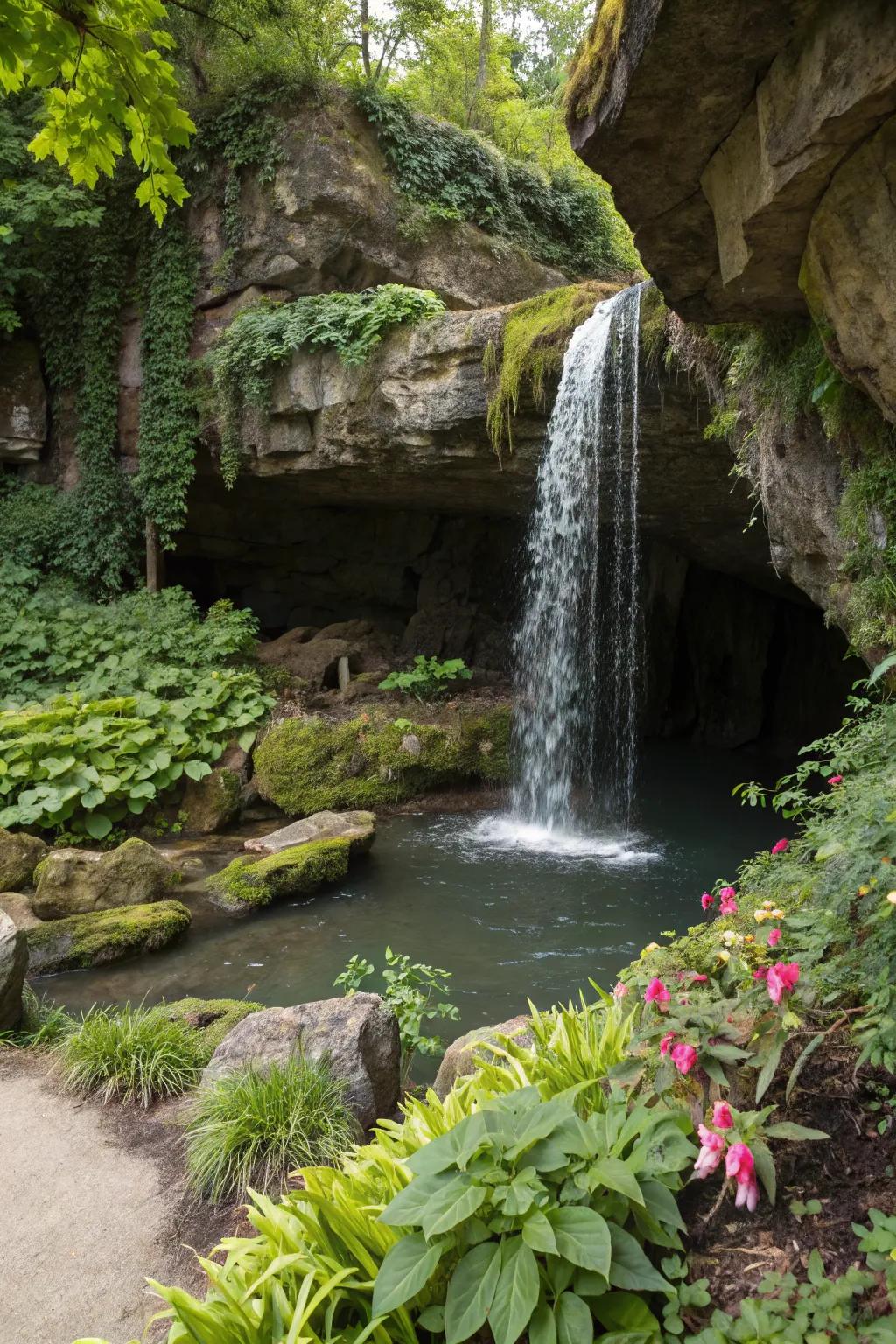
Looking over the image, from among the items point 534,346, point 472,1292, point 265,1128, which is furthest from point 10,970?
point 534,346

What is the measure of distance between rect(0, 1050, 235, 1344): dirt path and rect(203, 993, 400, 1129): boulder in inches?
15.7

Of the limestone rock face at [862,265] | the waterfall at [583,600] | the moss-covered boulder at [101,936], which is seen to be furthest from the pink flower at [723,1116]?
the waterfall at [583,600]

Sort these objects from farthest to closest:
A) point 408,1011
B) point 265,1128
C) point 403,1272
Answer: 1. point 408,1011
2. point 265,1128
3. point 403,1272

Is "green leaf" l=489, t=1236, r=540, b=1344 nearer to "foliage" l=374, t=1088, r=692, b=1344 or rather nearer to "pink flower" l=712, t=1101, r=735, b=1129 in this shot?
"foliage" l=374, t=1088, r=692, b=1344

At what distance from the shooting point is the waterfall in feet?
25.2

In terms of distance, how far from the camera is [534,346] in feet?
26.2

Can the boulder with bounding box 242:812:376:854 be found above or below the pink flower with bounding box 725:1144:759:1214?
below

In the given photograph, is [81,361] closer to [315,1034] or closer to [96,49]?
[96,49]

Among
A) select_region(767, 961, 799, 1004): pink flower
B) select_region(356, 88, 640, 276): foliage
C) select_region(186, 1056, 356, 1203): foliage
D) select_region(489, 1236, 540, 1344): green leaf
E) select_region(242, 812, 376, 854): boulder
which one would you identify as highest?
select_region(356, 88, 640, 276): foliage

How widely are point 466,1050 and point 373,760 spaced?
5923 mm

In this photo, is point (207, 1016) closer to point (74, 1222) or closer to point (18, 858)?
point (74, 1222)

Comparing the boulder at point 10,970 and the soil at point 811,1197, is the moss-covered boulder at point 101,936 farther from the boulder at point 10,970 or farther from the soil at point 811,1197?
the soil at point 811,1197

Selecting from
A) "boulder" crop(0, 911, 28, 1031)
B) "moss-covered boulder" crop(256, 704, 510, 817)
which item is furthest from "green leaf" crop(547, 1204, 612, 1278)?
"moss-covered boulder" crop(256, 704, 510, 817)

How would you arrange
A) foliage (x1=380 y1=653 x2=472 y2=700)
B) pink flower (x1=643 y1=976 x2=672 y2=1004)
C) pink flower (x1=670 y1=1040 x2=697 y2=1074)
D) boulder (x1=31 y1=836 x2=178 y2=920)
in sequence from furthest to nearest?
foliage (x1=380 y1=653 x2=472 y2=700) < boulder (x1=31 y1=836 x2=178 y2=920) < pink flower (x1=643 y1=976 x2=672 y2=1004) < pink flower (x1=670 y1=1040 x2=697 y2=1074)
